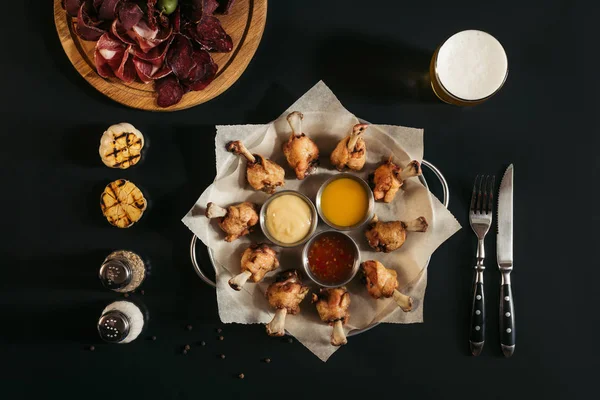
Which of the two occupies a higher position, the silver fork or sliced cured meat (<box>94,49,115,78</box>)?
sliced cured meat (<box>94,49,115,78</box>)

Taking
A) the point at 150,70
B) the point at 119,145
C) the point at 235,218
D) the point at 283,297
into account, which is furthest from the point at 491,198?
the point at 119,145

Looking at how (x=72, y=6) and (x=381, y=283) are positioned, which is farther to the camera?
(x=381, y=283)

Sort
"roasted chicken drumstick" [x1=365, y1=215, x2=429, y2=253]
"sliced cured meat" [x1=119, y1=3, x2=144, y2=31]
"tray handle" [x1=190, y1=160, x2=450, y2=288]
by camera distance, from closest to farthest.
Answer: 1. "sliced cured meat" [x1=119, y1=3, x2=144, y2=31]
2. "roasted chicken drumstick" [x1=365, y1=215, x2=429, y2=253]
3. "tray handle" [x1=190, y1=160, x2=450, y2=288]

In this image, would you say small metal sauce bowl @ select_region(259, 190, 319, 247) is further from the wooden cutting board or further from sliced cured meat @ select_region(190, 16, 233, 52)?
sliced cured meat @ select_region(190, 16, 233, 52)

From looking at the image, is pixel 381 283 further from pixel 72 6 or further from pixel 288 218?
pixel 72 6

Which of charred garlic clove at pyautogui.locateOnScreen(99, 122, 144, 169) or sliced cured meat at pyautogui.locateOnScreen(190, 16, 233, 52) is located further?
charred garlic clove at pyautogui.locateOnScreen(99, 122, 144, 169)

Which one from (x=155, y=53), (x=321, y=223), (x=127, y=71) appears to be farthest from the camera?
(x=321, y=223)

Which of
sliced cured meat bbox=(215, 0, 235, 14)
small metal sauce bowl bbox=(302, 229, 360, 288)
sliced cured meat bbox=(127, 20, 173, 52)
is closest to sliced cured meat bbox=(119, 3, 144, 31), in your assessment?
sliced cured meat bbox=(127, 20, 173, 52)
